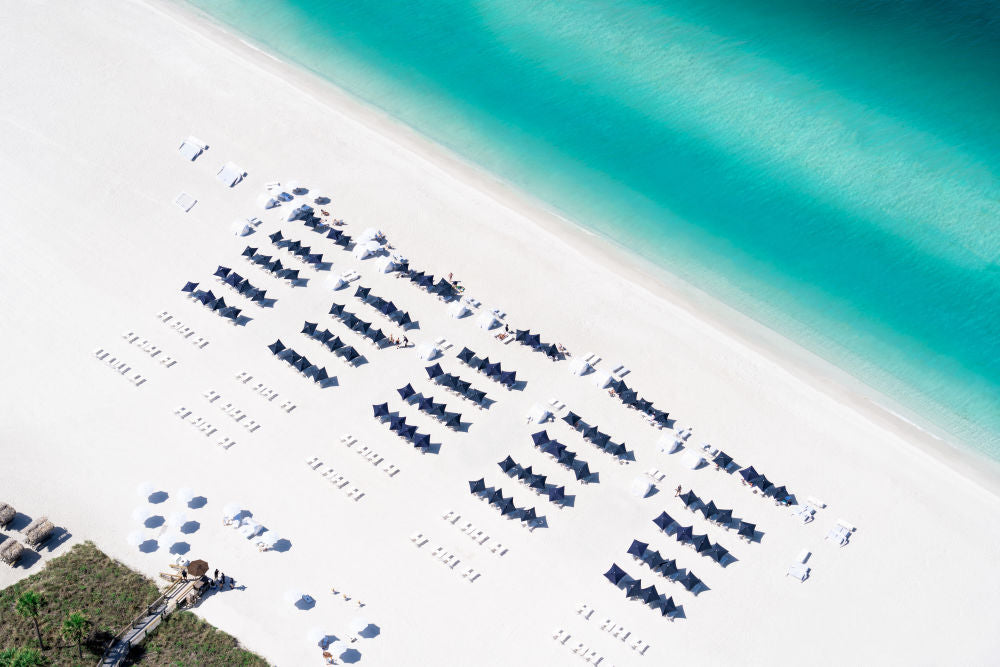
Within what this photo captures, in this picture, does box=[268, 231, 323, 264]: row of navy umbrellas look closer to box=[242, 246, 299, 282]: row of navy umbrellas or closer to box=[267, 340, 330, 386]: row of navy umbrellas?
box=[242, 246, 299, 282]: row of navy umbrellas

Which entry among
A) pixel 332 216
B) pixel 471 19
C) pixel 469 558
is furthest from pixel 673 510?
pixel 471 19

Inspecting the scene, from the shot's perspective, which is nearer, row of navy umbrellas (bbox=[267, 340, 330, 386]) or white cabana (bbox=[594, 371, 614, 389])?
row of navy umbrellas (bbox=[267, 340, 330, 386])

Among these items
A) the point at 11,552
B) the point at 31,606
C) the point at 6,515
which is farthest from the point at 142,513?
the point at 31,606

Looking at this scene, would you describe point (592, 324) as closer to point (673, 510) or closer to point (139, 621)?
point (673, 510)

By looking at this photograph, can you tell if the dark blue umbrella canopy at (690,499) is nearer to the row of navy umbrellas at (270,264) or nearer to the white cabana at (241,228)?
the row of navy umbrellas at (270,264)

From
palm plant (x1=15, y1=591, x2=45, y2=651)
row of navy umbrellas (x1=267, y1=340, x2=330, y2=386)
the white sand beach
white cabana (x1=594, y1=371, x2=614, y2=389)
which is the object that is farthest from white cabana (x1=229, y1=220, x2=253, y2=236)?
palm plant (x1=15, y1=591, x2=45, y2=651)

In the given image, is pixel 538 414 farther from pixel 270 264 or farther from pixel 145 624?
pixel 145 624
